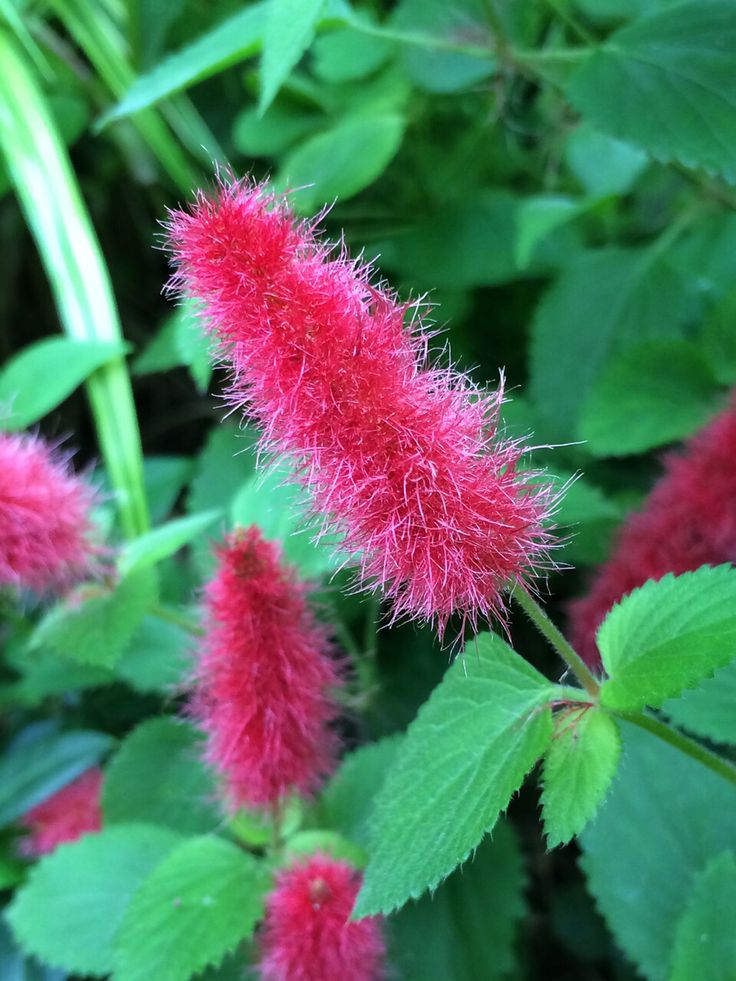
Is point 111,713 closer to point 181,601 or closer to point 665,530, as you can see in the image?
point 181,601

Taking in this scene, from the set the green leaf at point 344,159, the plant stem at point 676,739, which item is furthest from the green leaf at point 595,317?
the plant stem at point 676,739

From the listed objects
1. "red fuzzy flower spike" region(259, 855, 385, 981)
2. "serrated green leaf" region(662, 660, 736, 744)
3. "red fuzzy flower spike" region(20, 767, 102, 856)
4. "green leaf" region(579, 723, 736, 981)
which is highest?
"red fuzzy flower spike" region(20, 767, 102, 856)

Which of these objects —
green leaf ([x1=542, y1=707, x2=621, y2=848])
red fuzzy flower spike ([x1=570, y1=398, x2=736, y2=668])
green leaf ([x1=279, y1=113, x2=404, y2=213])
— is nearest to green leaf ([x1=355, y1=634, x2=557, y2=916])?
green leaf ([x1=542, y1=707, x2=621, y2=848])

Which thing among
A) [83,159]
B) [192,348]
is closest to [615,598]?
[192,348]

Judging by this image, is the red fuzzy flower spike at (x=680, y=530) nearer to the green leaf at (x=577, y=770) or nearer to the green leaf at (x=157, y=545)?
the green leaf at (x=577, y=770)

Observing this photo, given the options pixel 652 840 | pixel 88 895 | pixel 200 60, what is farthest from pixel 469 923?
pixel 200 60

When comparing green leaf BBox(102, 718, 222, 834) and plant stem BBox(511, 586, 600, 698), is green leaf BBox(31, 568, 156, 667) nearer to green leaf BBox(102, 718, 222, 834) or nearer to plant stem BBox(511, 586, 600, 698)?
green leaf BBox(102, 718, 222, 834)
